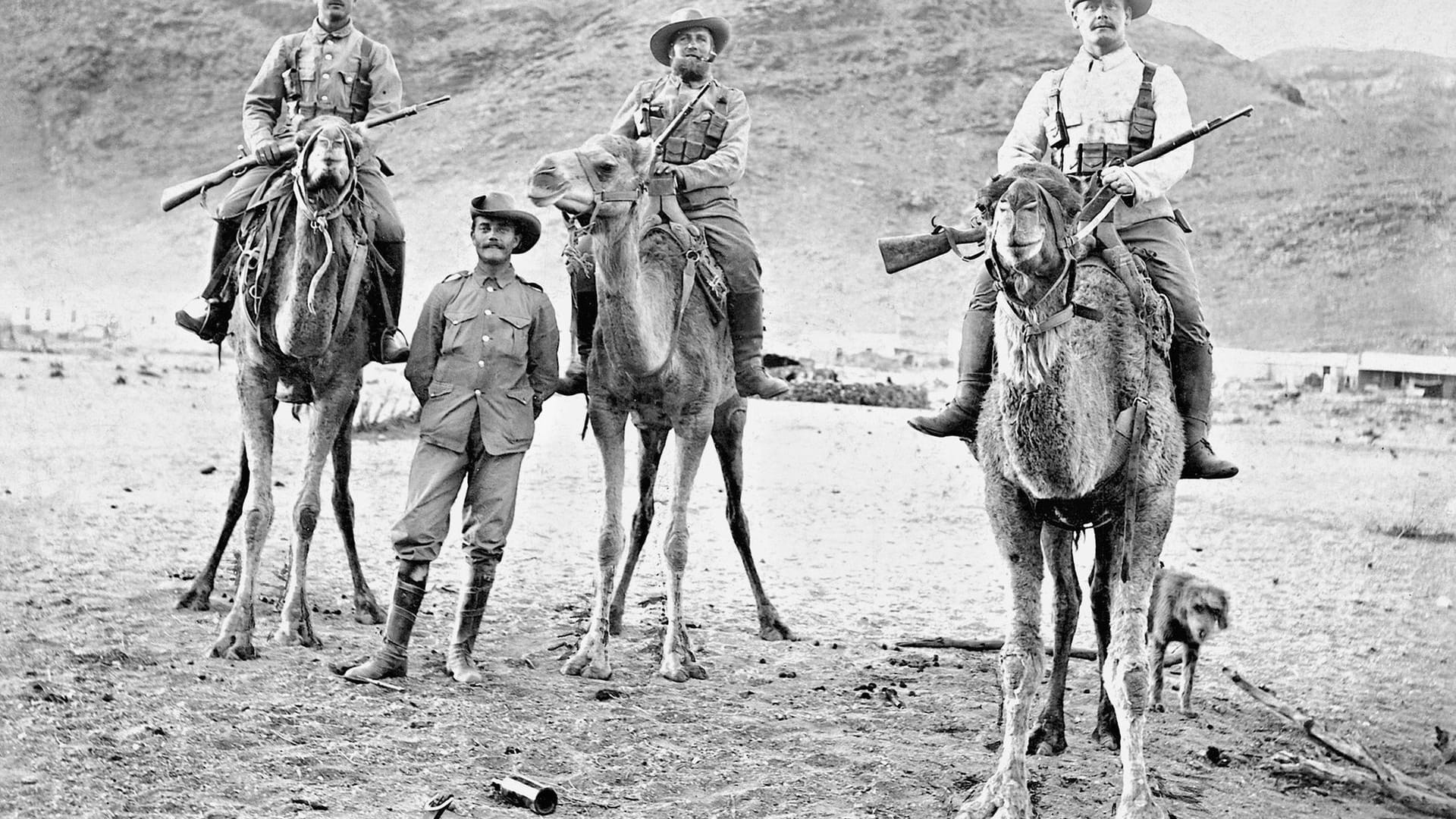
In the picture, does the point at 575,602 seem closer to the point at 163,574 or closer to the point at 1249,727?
the point at 163,574

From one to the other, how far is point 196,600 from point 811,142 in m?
46.6

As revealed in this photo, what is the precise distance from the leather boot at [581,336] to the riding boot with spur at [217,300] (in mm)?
2050

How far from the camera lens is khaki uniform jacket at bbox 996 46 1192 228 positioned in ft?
20.2

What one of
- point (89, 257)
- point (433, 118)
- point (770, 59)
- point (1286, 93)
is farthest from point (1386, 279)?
point (89, 257)

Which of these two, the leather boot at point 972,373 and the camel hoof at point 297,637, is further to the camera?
the camel hoof at point 297,637

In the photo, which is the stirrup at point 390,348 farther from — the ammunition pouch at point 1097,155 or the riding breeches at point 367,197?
the ammunition pouch at point 1097,155

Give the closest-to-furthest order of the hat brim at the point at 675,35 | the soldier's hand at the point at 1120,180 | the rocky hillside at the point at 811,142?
the soldier's hand at the point at 1120,180 → the hat brim at the point at 675,35 → the rocky hillside at the point at 811,142

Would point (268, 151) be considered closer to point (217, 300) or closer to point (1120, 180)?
point (217, 300)

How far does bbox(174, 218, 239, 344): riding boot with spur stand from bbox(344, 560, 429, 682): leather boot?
2.12m

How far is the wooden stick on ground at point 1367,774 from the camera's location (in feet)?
18.2

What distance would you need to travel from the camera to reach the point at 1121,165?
5852mm

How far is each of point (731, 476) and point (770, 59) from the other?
52.9 meters

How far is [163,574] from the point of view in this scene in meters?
9.06

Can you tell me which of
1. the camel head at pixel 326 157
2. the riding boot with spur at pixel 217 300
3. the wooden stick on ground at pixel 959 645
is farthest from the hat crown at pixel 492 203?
the wooden stick on ground at pixel 959 645
